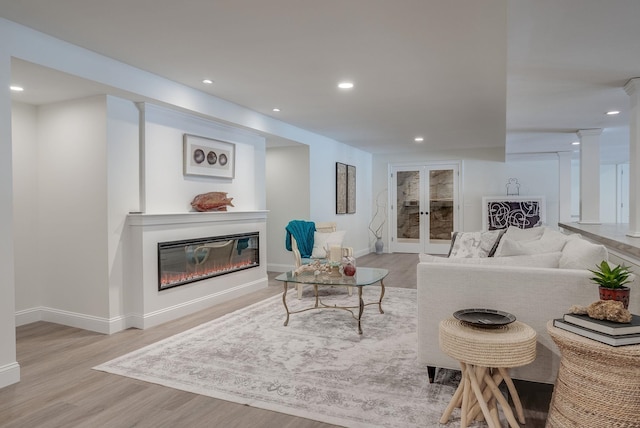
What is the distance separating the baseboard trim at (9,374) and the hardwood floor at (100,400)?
0.16 feet

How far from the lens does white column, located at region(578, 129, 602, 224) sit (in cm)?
541

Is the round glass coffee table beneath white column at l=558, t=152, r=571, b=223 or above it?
beneath

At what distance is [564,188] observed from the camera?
7762mm

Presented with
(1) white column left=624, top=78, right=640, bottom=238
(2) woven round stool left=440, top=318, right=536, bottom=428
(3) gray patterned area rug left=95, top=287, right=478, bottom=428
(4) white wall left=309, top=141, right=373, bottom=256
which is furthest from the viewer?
(4) white wall left=309, top=141, right=373, bottom=256

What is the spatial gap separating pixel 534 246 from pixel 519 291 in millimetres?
950

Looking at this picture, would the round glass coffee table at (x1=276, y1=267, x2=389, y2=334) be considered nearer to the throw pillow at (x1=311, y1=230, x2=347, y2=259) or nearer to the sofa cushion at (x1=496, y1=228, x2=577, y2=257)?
the sofa cushion at (x1=496, y1=228, x2=577, y2=257)

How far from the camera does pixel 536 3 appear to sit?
200 cm

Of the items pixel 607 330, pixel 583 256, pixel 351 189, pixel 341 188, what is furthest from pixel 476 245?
pixel 351 189

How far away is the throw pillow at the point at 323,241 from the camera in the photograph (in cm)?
548

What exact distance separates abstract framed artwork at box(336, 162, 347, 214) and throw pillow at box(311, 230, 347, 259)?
2056 millimetres

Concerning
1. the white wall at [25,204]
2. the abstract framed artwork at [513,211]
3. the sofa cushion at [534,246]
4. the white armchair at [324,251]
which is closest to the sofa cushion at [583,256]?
the sofa cushion at [534,246]

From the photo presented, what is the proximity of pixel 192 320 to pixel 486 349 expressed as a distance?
2975 millimetres

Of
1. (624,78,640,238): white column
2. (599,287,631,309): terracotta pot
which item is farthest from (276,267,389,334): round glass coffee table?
(624,78,640,238): white column

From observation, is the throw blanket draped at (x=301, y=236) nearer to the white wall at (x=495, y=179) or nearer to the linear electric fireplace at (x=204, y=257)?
the linear electric fireplace at (x=204, y=257)
